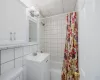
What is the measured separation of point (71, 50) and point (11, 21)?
1409 mm

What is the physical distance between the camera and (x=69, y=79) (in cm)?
192

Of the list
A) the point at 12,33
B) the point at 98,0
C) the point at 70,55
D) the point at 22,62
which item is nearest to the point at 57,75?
the point at 70,55

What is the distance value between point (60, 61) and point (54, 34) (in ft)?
3.28

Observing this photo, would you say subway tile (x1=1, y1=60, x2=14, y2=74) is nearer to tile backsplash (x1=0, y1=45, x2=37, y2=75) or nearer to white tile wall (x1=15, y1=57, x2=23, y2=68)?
tile backsplash (x1=0, y1=45, x2=37, y2=75)

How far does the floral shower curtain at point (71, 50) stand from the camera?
1861 millimetres

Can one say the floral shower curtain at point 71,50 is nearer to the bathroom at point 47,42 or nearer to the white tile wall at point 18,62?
the bathroom at point 47,42

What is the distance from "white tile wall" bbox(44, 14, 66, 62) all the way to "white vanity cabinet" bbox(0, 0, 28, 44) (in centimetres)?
177

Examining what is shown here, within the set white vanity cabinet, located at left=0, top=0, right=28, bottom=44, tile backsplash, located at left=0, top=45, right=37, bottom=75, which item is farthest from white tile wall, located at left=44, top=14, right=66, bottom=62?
white vanity cabinet, located at left=0, top=0, right=28, bottom=44

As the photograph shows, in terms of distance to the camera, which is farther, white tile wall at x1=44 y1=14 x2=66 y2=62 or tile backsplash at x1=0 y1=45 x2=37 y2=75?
white tile wall at x1=44 y1=14 x2=66 y2=62

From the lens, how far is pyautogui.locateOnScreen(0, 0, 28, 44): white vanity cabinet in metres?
0.90

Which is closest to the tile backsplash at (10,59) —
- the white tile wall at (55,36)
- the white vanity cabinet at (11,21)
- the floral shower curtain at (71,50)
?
the white vanity cabinet at (11,21)

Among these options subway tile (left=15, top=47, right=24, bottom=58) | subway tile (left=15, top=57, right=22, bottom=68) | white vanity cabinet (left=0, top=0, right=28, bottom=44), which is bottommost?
subway tile (left=15, top=57, right=22, bottom=68)

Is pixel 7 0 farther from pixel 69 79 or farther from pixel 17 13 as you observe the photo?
pixel 69 79

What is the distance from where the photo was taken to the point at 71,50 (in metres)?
1.88
